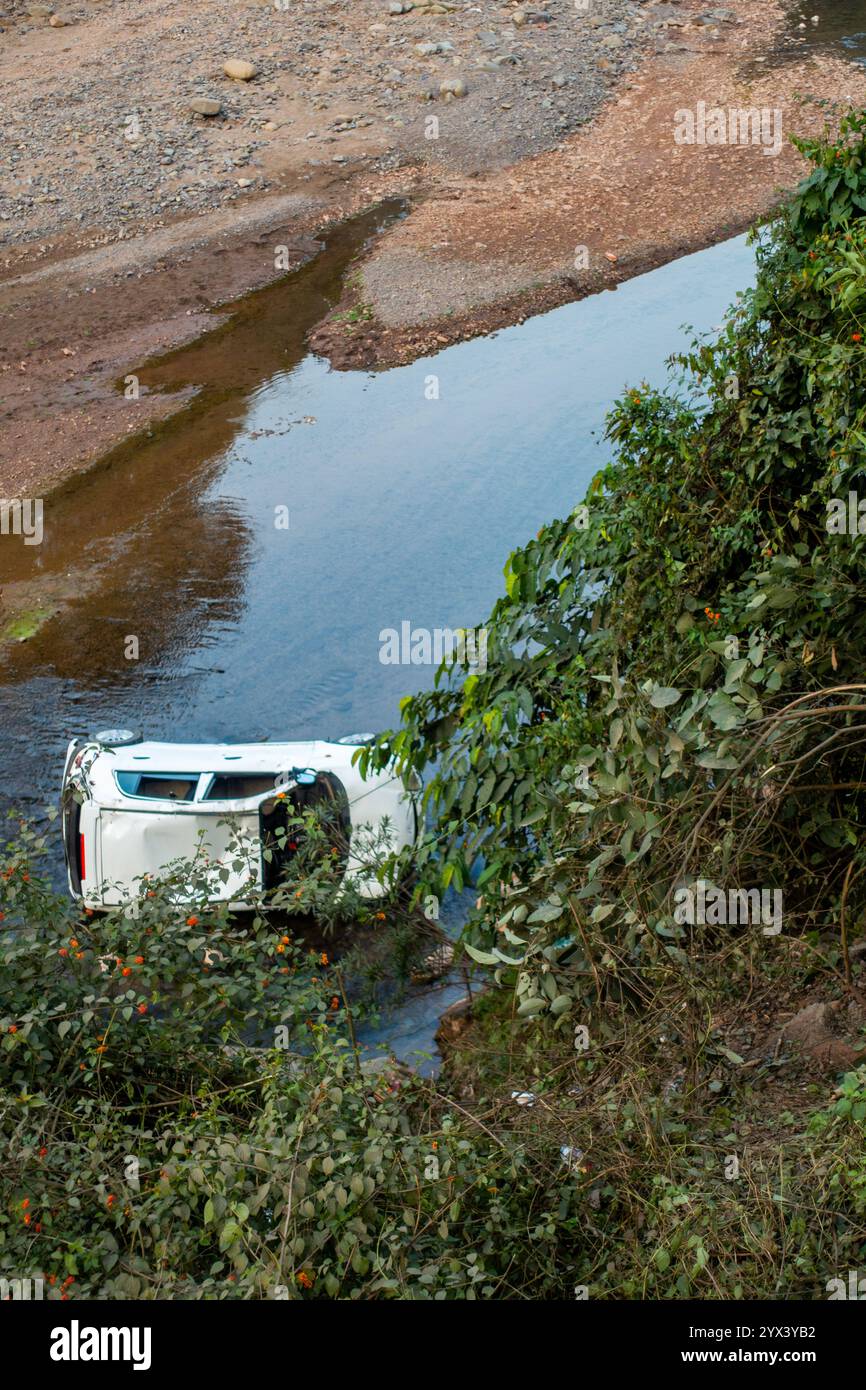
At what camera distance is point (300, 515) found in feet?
48.0

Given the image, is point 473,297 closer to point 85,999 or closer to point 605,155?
point 605,155

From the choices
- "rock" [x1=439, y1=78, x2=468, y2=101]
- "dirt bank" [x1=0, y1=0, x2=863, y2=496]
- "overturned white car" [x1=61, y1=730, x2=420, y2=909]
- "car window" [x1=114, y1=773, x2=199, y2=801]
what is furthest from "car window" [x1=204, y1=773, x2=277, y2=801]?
"rock" [x1=439, y1=78, x2=468, y2=101]

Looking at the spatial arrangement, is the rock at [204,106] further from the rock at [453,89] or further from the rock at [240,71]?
the rock at [453,89]

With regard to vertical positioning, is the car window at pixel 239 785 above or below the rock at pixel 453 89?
below

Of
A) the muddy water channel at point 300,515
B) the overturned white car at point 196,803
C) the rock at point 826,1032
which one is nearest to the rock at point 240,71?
the muddy water channel at point 300,515

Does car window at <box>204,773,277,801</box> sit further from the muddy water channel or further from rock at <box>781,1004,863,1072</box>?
rock at <box>781,1004,863,1072</box>

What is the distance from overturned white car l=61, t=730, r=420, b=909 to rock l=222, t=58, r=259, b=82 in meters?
17.7

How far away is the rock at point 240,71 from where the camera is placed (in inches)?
910

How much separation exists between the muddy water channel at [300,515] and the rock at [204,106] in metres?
5.55

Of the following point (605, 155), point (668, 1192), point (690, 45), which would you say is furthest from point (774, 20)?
point (668, 1192)

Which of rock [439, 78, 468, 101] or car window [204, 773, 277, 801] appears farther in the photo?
rock [439, 78, 468, 101]

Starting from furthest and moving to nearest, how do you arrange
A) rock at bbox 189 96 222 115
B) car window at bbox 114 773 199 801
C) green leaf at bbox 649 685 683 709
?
rock at bbox 189 96 222 115
car window at bbox 114 773 199 801
green leaf at bbox 649 685 683 709

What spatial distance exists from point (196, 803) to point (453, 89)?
18166 millimetres

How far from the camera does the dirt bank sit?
1756 cm
